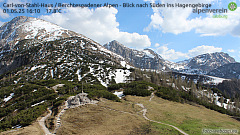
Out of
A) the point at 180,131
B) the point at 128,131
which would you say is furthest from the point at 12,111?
the point at 180,131

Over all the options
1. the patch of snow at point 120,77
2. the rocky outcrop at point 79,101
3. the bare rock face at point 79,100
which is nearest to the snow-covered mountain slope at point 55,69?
the patch of snow at point 120,77

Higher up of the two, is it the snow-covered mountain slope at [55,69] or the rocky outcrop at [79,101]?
the snow-covered mountain slope at [55,69]

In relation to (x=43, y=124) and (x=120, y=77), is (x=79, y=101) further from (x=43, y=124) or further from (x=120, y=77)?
(x=120, y=77)

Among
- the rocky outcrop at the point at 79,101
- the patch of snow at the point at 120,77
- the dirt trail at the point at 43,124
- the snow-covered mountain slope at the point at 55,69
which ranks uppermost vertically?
the snow-covered mountain slope at the point at 55,69

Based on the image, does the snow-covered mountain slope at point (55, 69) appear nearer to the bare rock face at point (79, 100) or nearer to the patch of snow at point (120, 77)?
the patch of snow at point (120, 77)

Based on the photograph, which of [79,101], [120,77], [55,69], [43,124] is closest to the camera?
[43,124]

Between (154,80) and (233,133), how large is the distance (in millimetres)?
102638

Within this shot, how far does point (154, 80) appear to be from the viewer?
12769 centimetres

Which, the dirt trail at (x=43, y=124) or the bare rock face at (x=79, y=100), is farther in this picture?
the bare rock face at (x=79, y=100)

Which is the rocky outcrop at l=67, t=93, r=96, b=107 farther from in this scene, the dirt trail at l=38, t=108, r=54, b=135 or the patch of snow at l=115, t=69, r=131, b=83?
the patch of snow at l=115, t=69, r=131, b=83

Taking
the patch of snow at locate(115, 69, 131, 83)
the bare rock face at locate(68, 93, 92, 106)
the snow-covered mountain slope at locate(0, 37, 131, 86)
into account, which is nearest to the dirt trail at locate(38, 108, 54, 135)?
the bare rock face at locate(68, 93, 92, 106)

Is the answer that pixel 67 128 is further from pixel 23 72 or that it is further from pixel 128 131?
pixel 23 72

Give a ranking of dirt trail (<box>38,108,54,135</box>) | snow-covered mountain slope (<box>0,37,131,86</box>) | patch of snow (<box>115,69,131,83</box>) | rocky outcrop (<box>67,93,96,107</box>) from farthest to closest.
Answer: patch of snow (<box>115,69,131,83</box>)
snow-covered mountain slope (<box>0,37,131,86</box>)
rocky outcrop (<box>67,93,96,107</box>)
dirt trail (<box>38,108,54,135</box>)

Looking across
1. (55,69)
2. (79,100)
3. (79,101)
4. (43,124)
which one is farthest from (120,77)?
(43,124)
